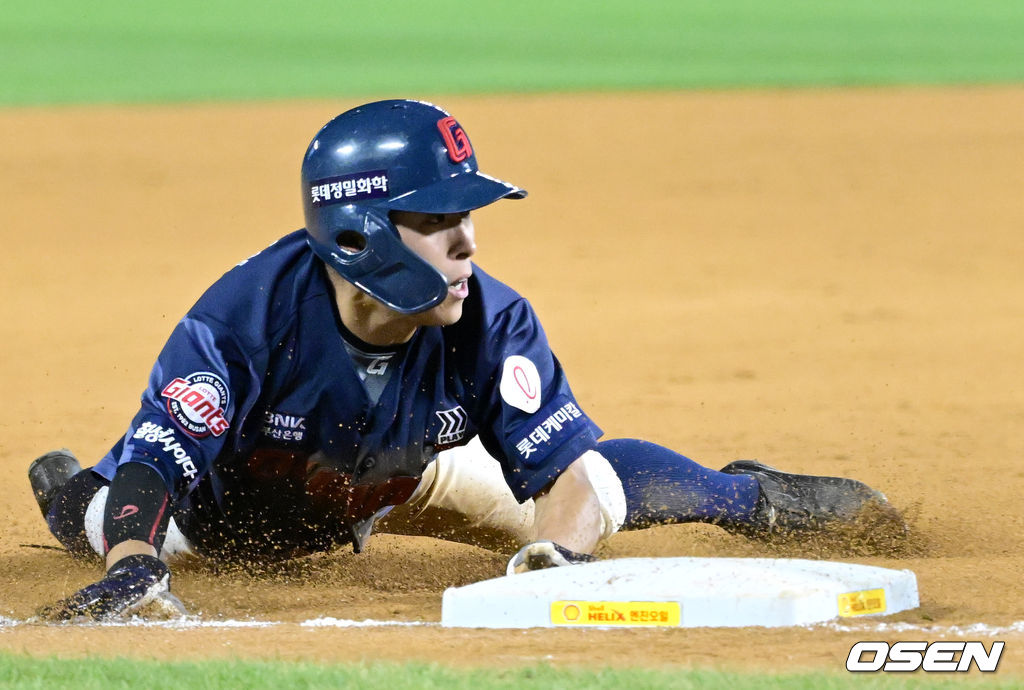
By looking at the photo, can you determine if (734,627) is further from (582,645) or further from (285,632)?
(285,632)

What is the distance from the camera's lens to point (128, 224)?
1203 cm

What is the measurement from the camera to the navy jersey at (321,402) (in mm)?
3793

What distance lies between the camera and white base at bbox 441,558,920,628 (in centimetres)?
342

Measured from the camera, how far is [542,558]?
379 centimetres

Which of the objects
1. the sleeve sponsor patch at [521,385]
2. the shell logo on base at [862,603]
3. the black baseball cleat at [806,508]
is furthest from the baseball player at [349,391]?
the shell logo on base at [862,603]

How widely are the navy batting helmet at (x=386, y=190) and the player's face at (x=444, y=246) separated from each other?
0.14ft

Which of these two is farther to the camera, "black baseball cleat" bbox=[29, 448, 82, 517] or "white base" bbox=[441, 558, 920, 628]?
"black baseball cleat" bbox=[29, 448, 82, 517]

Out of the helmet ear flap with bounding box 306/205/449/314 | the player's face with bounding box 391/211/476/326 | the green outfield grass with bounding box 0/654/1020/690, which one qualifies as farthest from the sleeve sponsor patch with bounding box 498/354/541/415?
the green outfield grass with bounding box 0/654/1020/690

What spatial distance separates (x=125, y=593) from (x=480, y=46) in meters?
20.4

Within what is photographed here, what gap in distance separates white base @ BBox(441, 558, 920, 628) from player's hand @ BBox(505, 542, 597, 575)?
0.35ft

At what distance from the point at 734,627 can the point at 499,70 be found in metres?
17.4

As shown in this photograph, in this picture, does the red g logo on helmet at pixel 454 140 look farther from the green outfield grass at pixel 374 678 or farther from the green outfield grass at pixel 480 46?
the green outfield grass at pixel 480 46

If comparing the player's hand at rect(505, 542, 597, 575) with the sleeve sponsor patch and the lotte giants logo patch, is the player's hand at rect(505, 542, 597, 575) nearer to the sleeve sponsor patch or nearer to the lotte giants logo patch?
the sleeve sponsor patch

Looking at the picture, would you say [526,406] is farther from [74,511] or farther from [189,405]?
[74,511]
